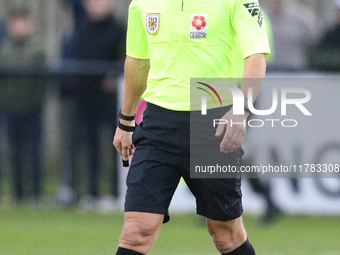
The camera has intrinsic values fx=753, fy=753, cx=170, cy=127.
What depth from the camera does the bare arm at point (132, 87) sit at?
5004mm

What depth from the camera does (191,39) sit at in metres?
4.59

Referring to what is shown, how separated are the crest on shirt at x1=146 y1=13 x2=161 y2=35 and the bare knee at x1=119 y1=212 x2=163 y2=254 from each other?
3.73ft

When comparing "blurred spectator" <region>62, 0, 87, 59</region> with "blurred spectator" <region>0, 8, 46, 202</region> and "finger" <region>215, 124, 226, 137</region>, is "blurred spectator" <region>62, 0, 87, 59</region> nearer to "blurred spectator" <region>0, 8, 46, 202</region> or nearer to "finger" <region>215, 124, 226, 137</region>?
"blurred spectator" <region>0, 8, 46, 202</region>

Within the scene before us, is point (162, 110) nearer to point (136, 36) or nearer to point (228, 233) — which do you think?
point (136, 36)

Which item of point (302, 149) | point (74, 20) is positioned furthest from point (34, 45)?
point (302, 149)

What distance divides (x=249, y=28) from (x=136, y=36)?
2.71 ft

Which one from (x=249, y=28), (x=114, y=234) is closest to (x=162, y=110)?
(x=249, y=28)

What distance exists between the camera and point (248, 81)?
4.34 metres

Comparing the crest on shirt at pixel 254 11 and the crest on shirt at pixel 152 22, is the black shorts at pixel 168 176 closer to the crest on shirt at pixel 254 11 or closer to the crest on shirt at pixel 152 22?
the crest on shirt at pixel 152 22

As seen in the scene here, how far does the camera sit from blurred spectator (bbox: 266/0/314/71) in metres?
9.55

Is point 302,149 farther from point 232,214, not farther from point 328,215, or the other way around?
point 232,214

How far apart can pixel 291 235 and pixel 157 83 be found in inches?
149

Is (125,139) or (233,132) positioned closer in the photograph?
(233,132)

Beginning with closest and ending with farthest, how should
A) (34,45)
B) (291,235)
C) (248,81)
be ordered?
(248,81)
(291,235)
(34,45)
